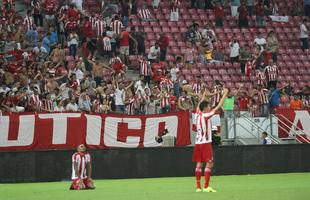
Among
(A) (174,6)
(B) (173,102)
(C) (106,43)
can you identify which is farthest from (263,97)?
(A) (174,6)

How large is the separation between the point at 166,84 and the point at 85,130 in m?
6.22

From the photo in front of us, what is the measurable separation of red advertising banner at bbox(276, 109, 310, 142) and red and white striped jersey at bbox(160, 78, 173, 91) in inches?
181

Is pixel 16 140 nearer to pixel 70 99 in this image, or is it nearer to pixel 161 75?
pixel 70 99

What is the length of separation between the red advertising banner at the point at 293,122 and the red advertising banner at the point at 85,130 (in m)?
3.74

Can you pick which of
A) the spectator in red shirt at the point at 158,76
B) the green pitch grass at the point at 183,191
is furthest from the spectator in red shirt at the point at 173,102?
the green pitch grass at the point at 183,191

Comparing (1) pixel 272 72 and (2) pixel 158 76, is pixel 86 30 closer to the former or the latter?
(2) pixel 158 76

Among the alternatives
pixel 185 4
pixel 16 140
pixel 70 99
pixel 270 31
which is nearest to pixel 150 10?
pixel 185 4

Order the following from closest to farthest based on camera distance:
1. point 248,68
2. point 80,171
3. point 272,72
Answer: point 80,171 < point 272,72 < point 248,68

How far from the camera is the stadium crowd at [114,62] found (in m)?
31.7

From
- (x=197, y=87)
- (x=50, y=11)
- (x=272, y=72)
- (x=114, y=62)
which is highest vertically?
(x=50, y=11)

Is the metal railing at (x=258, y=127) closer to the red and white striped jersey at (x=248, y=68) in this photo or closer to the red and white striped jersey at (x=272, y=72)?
the red and white striped jersey at (x=272, y=72)

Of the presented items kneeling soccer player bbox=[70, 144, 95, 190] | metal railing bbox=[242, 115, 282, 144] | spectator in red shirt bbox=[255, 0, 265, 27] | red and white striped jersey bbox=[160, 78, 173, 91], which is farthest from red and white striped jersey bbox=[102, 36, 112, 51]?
kneeling soccer player bbox=[70, 144, 95, 190]

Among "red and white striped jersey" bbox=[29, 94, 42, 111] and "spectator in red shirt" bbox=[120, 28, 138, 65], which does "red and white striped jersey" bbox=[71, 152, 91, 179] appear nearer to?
"red and white striped jersey" bbox=[29, 94, 42, 111]

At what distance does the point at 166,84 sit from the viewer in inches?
1353
